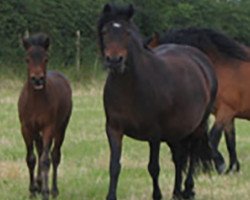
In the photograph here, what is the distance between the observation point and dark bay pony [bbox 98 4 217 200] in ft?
21.4

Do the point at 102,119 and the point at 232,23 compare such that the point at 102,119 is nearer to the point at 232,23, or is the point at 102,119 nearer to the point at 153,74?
the point at 153,74

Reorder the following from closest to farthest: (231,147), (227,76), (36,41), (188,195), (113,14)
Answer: (113,14)
(36,41)
(188,195)
(227,76)
(231,147)

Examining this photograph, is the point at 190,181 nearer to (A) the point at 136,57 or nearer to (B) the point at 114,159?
(B) the point at 114,159

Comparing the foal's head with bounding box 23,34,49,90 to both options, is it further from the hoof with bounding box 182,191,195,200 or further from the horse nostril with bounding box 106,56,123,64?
the hoof with bounding box 182,191,195,200

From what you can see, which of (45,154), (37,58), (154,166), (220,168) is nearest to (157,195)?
(154,166)

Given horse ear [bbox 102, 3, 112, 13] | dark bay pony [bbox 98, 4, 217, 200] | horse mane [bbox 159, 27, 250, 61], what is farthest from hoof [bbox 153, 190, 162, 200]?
horse mane [bbox 159, 27, 250, 61]

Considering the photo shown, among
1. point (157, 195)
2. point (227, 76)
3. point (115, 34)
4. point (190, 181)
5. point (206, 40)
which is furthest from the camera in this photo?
point (227, 76)

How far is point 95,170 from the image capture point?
9.26 m

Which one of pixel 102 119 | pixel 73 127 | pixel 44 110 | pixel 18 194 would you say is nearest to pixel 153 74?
pixel 44 110

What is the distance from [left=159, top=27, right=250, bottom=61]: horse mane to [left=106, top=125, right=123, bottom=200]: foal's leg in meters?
3.20

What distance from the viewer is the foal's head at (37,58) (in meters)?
7.40

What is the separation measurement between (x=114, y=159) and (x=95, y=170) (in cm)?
240

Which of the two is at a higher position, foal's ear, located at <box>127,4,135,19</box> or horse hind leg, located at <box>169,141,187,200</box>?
foal's ear, located at <box>127,4,135,19</box>

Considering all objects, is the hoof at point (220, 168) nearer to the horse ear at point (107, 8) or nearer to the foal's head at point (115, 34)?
the foal's head at point (115, 34)
